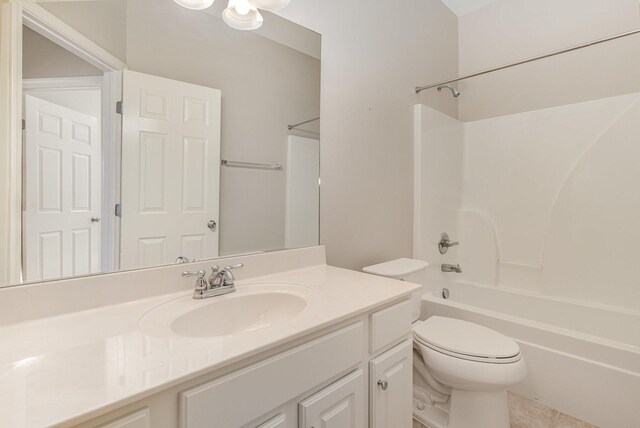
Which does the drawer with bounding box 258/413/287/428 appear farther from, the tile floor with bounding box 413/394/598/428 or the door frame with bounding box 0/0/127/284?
the tile floor with bounding box 413/394/598/428

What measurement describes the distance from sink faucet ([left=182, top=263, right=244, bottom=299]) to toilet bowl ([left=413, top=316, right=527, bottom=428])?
3.17 ft

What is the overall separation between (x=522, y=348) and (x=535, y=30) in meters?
2.24

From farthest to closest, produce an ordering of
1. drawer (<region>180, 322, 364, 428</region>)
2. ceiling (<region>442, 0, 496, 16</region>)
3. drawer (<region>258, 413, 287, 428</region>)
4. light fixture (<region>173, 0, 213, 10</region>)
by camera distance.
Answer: ceiling (<region>442, 0, 496, 16</region>), light fixture (<region>173, 0, 213, 10</region>), drawer (<region>258, 413, 287, 428</region>), drawer (<region>180, 322, 364, 428</region>)

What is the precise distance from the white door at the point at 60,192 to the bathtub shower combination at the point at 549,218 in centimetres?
168


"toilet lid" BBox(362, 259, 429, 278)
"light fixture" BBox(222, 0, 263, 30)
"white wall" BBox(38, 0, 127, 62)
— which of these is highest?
"light fixture" BBox(222, 0, 263, 30)

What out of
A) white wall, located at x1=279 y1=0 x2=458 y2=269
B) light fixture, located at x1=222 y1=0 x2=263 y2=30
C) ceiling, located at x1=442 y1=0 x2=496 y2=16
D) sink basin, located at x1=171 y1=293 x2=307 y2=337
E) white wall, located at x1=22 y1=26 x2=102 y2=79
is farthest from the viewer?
ceiling, located at x1=442 y1=0 x2=496 y2=16

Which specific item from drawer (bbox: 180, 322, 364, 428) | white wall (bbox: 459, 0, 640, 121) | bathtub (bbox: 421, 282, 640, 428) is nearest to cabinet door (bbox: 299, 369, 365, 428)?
drawer (bbox: 180, 322, 364, 428)

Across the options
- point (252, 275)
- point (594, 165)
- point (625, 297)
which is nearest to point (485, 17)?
point (594, 165)

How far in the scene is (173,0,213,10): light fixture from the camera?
105 cm

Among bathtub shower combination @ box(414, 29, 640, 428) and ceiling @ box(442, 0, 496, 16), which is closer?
bathtub shower combination @ box(414, 29, 640, 428)

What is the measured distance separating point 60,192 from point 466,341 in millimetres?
1635

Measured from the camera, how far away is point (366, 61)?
1671 mm

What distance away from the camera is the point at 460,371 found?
1.27 metres

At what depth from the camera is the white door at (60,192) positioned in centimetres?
80
